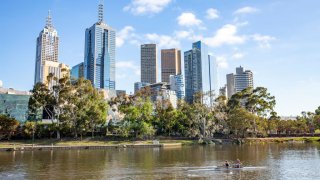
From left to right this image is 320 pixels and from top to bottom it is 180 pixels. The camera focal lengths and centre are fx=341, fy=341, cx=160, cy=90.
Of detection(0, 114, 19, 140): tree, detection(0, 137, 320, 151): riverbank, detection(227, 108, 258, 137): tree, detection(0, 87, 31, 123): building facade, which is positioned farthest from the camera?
detection(0, 87, 31, 123): building facade

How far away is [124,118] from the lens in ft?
336

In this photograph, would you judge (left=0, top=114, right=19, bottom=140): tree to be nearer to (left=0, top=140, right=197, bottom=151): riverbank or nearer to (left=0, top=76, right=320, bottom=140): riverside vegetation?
(left=0, top=76, right=320, bottom=140): riverside vegetation

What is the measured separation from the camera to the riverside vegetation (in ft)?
320

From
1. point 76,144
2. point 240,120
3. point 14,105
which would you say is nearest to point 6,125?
point 76,144

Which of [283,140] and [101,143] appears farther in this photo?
[283,140]

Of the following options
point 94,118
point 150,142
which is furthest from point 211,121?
point 94,118

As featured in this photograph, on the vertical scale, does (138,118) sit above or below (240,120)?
above

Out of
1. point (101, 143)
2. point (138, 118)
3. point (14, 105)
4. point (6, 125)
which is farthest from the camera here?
point (14, 105)

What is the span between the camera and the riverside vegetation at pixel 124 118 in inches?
3839

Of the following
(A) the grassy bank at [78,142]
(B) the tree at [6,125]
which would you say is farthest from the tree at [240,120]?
(B) the tree at [6,125]

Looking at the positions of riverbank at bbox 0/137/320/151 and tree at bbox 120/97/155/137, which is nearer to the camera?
riverbank at bbox 0/137/320/151

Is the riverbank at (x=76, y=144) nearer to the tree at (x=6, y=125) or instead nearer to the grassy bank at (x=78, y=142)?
the grassy bank at (x=78, y=142)

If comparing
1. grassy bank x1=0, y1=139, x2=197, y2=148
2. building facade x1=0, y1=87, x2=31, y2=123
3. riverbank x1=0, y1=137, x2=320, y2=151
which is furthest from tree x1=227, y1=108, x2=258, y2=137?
building facade x1=0, y1=87, x2=31, y2=123

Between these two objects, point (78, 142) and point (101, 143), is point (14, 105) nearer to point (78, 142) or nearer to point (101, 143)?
point (78, 142)
